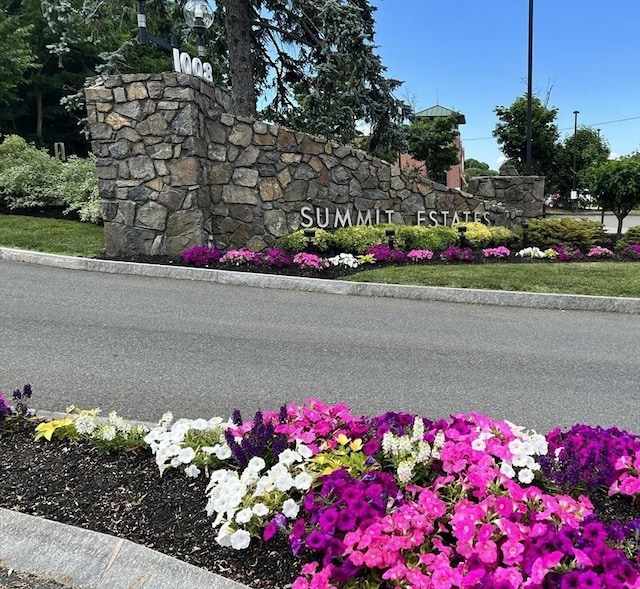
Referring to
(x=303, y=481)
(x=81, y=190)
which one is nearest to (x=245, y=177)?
(x=81, y=190)

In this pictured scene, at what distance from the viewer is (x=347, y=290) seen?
769 centimetres

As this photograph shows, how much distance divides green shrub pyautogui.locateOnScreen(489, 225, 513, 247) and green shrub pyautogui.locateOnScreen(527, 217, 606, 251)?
433 millimetres

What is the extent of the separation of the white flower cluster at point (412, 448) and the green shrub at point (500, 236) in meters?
8.93

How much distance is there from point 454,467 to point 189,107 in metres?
7.69

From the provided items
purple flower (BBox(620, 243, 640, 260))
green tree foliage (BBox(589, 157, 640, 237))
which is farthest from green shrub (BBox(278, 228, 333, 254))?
green tree foliage (BBox(589, 157, 640, 237))

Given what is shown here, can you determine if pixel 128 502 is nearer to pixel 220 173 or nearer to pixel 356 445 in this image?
pixel 356 445

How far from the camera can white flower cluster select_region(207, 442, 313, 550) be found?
2.21m

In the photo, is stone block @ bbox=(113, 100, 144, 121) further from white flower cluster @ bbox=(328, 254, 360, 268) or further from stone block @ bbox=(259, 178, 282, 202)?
white flower cluster @ bbox=(328, 254, 360, 268)

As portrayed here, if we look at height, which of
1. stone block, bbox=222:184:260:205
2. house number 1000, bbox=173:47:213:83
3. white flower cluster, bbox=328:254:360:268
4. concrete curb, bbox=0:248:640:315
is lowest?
concrete curb, bbox=0:248:640:315

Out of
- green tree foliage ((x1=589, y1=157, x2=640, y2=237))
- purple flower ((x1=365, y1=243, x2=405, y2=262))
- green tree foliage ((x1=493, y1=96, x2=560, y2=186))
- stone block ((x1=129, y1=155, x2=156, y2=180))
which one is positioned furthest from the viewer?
green tree foliage ((x1=493, y1=96, x2=560, y2=186))

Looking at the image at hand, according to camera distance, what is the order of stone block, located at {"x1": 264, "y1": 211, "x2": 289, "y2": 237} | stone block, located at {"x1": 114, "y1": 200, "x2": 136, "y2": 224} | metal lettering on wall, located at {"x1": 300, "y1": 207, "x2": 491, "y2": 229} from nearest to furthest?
stone block, located at {"x1": 114, "y1": 200, "x2": 136, "y2": 224}
stone block, located at {"x1": 264, "y1": 211, "x2": 289, "y2": 237}
metal lettering on wall, located at {"x1": 300, "y1": 207, "x2": 491, "y2": 229}

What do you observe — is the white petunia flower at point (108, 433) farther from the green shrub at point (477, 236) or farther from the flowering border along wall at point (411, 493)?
the green shrub at point (477, 236)

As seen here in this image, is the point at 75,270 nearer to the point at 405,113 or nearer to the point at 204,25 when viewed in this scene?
the point at 204,25

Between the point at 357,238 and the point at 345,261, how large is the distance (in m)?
1.03
